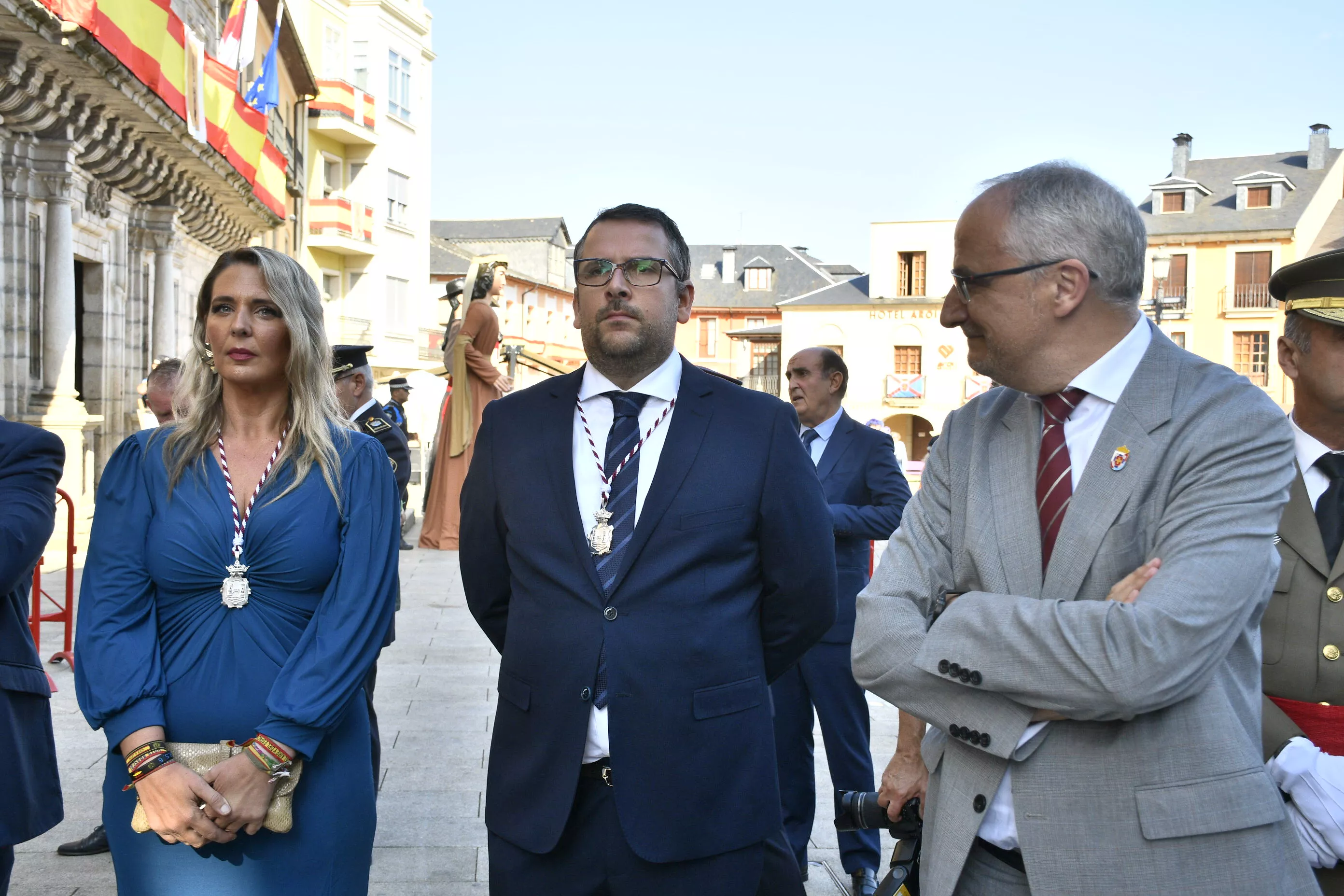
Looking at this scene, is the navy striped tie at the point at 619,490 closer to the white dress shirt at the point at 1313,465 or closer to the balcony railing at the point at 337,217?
the white dress shirt at the point at 1313,465

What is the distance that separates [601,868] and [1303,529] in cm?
175

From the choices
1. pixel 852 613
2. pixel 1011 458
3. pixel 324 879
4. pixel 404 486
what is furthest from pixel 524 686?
pixel 404 486

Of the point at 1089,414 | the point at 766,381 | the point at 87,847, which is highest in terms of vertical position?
the point at 766,381

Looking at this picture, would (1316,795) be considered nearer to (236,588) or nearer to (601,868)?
(601,868)

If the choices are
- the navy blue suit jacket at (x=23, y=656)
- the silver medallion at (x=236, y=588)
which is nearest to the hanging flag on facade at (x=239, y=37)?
the navy blue suit jacket at (x=23, y=656)

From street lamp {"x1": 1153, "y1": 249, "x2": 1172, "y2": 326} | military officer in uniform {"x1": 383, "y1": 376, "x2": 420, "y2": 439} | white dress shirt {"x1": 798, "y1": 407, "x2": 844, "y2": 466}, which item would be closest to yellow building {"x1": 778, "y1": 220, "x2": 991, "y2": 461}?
military officer in uniform {"x1": 383, "y1": 376, "x2": 420, "y2": 439}

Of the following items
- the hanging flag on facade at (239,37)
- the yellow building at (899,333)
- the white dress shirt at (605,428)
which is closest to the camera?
the white dress shirt at (605,428)

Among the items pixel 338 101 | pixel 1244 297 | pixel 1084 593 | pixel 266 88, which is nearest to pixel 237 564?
pixel 1084 593

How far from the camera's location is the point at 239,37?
17250 mm

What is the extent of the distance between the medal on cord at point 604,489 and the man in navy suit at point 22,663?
4.32 feet

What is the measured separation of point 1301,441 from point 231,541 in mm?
2538

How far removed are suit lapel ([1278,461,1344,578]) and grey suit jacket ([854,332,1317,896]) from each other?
59cm

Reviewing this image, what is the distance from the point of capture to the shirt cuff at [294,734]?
99.0 inches

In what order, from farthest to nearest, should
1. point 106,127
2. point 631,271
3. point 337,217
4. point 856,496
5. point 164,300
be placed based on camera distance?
point 337,217, point 164,300, point 106,127, point 856,496, point 631,271
